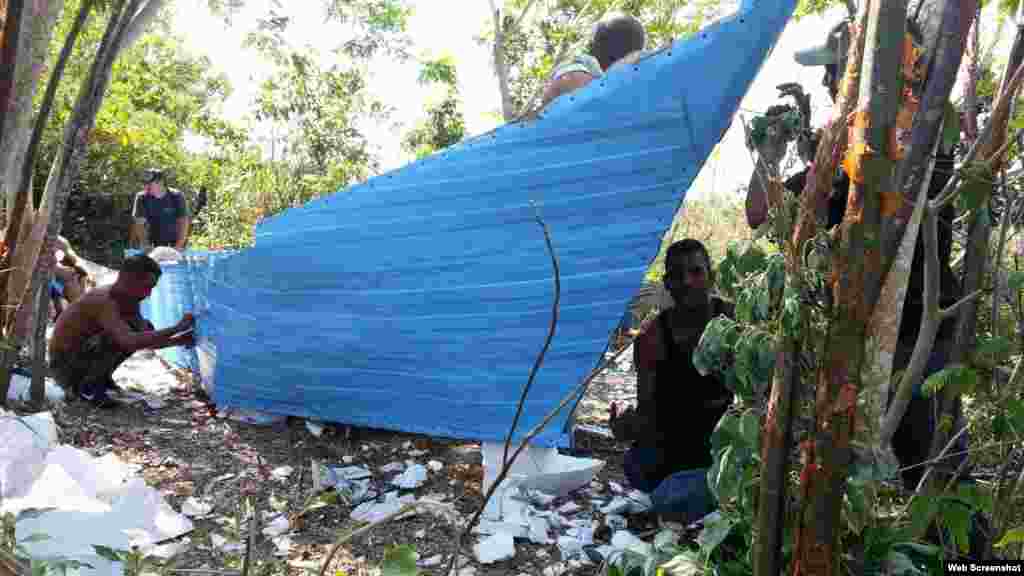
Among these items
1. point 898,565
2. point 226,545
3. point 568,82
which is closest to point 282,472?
point 226,545

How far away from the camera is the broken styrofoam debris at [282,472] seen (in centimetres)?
302

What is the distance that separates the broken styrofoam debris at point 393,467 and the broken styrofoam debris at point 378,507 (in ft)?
0.75

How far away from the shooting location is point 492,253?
2.83 meters

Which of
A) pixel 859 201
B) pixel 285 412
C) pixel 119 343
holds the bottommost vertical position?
pixel 285 412

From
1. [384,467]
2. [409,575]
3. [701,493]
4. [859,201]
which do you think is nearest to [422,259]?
[384,467]

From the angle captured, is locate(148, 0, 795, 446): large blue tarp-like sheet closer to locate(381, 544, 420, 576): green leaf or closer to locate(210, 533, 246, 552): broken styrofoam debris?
locate(210, 533, 246, 552): broken styrofoam debris

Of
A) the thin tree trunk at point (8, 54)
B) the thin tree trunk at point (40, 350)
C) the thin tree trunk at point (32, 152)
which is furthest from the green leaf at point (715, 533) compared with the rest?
the thin tree trunk at point (40, 350)

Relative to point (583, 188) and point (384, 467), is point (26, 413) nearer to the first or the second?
point (384, 467)

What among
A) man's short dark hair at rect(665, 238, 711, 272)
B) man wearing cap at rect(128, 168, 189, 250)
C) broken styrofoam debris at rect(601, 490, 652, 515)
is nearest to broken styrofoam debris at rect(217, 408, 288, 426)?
broken styrofoam debris at rect(601, 490, 652, 515)

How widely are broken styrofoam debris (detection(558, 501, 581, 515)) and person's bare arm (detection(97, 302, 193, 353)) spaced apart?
2.36m

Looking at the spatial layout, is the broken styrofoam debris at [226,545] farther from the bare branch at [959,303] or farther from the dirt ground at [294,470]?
the bare branch at [959,303]

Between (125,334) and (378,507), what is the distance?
2.00 m

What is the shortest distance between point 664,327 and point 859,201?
1.61 metres

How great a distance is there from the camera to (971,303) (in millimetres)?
1673
